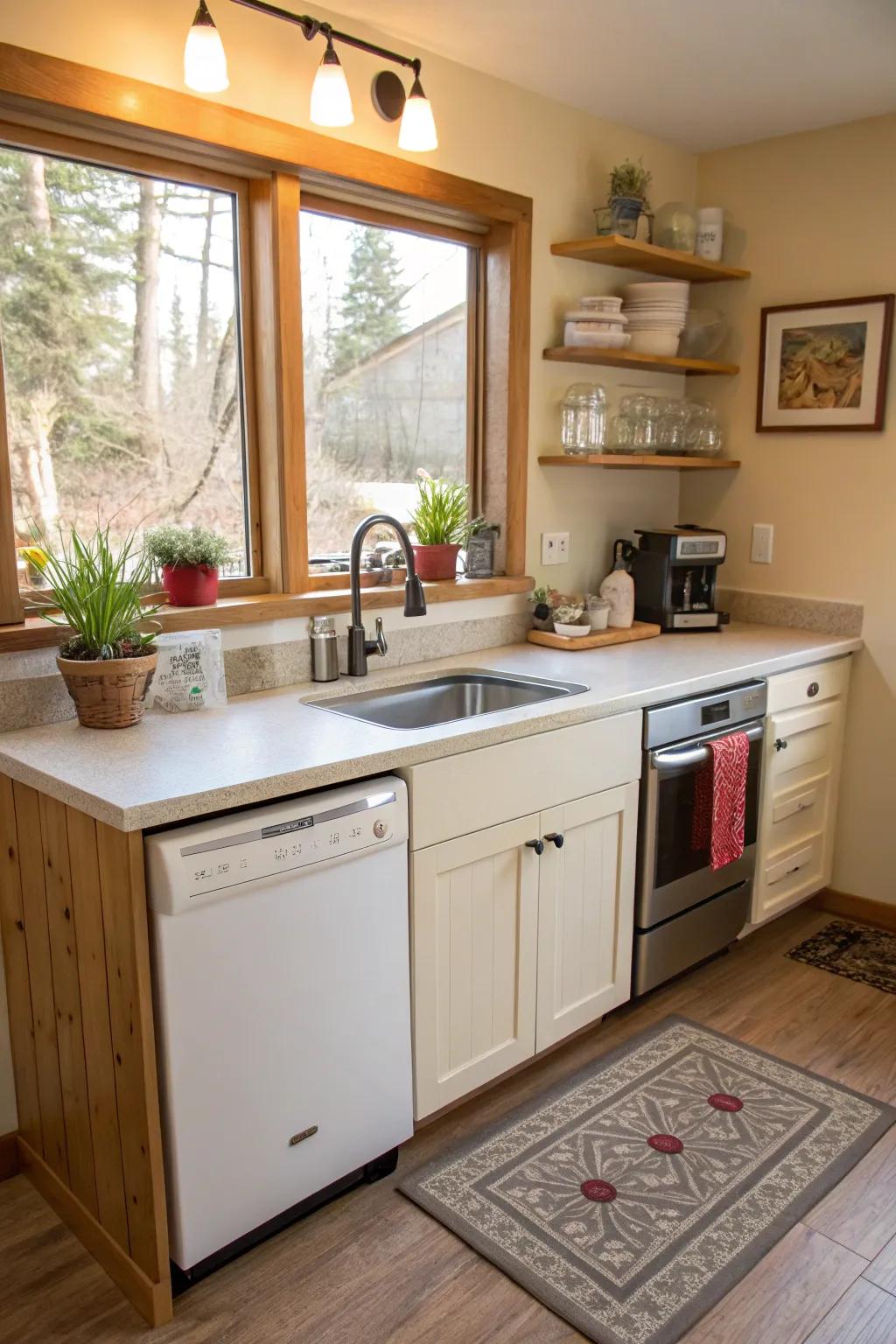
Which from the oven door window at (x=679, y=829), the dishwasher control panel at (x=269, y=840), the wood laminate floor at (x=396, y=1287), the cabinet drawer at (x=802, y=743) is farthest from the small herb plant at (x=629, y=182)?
the wood laminate floor at (x=396, y=1287)

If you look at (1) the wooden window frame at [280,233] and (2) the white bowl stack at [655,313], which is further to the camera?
(2) the white bowl stack at [655,313]

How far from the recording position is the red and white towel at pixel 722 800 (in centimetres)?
264

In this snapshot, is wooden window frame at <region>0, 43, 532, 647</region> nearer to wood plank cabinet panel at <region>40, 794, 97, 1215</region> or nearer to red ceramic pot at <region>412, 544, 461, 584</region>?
red ceramic pot at <region>412, 544, 461, 584</region>

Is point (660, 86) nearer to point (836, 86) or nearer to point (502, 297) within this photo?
point (836, 86)

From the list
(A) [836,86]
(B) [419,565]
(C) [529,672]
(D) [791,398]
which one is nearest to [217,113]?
(B) [419,565]

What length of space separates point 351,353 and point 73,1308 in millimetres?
2208

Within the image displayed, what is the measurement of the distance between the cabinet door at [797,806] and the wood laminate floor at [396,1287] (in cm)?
94

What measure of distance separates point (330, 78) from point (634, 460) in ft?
4.57

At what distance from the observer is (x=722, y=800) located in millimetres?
2688

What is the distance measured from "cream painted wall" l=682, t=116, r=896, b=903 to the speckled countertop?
0.61m

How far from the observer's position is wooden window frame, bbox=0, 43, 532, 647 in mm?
1965

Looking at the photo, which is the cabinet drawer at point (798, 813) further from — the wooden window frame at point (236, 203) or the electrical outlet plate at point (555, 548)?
the wooden window frame at point (236, 203)

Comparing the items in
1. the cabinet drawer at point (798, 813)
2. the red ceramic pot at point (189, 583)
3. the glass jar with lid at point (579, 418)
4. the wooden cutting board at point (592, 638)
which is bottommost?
the cabinet drawer at point (798, 813)

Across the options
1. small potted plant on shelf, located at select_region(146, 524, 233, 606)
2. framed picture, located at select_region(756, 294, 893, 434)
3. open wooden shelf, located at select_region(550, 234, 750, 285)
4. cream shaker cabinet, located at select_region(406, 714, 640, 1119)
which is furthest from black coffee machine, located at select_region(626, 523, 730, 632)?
small potted plant on shelf, located at select_region(146, 524, 233, 606)
